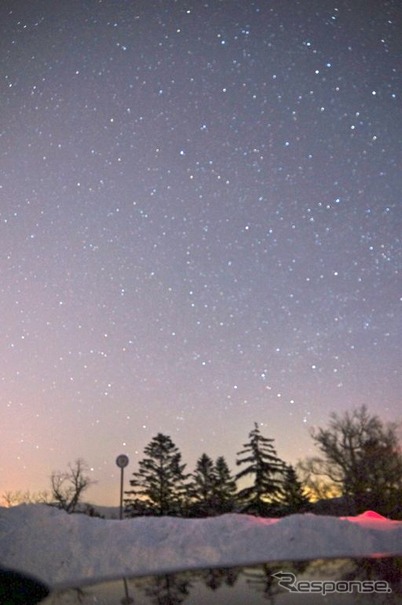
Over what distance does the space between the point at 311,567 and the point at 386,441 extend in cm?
2753

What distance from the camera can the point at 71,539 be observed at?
12.5 m

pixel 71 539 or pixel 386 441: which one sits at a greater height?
pixel 386 441

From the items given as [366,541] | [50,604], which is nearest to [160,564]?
[50,604]

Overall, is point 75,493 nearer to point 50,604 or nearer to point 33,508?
point 33,508

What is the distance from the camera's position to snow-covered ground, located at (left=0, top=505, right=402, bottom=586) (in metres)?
11.4

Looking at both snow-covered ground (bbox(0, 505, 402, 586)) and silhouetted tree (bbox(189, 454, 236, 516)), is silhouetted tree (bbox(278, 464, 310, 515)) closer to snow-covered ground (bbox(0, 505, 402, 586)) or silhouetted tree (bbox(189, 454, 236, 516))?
silhouetted tree (bbox(189, 454, 236, 516))

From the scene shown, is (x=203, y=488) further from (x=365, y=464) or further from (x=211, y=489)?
(x=365, y=464)

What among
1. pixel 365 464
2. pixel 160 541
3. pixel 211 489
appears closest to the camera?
pixel 160 541

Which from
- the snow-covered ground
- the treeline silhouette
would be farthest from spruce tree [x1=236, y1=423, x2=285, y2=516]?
the snow-covered ground

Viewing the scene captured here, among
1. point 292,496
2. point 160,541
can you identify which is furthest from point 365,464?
point 160,541

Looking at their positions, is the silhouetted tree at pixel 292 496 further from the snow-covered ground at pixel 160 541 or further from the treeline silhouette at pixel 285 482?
the snow-covered ground at pixel 160 541

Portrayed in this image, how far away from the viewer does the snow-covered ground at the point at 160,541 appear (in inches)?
448

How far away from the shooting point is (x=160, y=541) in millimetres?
13062

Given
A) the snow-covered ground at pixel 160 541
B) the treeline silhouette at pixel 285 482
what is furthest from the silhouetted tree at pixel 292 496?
the snow-covered ground at pixel 160 541
